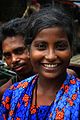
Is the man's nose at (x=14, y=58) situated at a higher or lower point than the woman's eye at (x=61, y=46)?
lower

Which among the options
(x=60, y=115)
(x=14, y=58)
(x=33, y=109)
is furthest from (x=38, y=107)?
(x=14, y=58)

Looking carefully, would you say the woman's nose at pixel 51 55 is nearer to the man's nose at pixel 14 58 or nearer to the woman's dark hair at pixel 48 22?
the woman's dark hair at pixel 48 22

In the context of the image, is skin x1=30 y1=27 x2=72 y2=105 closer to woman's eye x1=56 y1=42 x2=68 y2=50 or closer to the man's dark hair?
woman's eye x1=56 y1=42 x2=68 y2=50

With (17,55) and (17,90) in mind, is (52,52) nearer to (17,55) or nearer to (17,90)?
(17,90)

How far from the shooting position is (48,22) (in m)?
2.21

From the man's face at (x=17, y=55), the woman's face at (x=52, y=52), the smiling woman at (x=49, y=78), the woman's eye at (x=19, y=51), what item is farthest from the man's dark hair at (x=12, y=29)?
the woman's face at (x=52, y=52)

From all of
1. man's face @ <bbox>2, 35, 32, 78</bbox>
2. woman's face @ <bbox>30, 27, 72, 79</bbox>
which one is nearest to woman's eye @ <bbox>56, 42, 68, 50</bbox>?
woman's face @ <bbox>30, 27, 72, 79</bbox>

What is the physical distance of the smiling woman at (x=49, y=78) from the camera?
215 cm

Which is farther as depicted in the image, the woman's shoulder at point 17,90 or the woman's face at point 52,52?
the woman's shoulder at point 17,90

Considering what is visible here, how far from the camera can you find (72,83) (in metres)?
2.24

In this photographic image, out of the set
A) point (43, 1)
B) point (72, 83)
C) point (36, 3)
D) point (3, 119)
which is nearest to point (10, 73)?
point (3, 119)

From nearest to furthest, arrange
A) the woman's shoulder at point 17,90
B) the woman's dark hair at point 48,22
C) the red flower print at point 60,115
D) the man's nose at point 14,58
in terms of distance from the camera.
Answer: the red flower print at point 60,115, the woman's dark hair at point 48,22, the woman's shoulder at point 17,90, the man's nose at point 14,58

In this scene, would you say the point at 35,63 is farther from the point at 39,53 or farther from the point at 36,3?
the point at 36,3

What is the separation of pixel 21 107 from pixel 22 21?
1.08m
